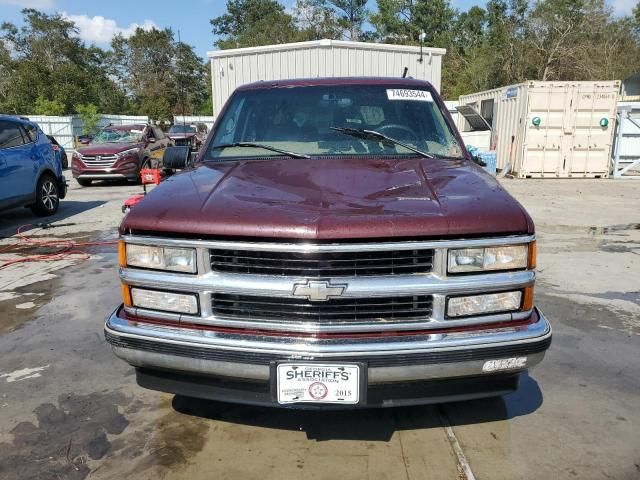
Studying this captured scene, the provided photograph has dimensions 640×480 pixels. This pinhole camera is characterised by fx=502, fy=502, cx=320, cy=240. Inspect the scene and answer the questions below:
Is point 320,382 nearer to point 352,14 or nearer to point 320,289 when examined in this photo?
point 320,289

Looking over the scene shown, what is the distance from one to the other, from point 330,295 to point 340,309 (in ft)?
0.34

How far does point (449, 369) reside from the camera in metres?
2.15

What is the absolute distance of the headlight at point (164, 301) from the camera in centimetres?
226

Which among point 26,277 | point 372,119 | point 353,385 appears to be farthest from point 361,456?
point 26,277

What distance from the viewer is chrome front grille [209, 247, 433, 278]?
2.11 metres

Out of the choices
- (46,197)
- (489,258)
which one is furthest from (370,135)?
(46,197)

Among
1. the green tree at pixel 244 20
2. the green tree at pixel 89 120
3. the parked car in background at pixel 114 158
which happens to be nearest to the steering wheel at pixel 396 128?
the parked car in background at pixel 114 158

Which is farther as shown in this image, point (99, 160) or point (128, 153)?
point (128, 153)

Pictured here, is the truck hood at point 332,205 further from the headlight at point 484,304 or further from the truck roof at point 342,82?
the truck roof at point 342,82

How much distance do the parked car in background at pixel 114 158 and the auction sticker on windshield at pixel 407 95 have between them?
10.5 meters

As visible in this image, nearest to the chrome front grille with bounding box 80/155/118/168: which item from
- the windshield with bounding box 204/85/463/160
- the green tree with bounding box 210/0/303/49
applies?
the windshield with bounding box 204/85/463/160

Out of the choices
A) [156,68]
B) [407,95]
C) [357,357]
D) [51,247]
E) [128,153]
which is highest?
[156,68]

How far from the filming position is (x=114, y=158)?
1326 cm

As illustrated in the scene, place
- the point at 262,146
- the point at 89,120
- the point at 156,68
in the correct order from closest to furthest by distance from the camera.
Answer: the point at 262,146, the point at 89,120, the point at 156,68
